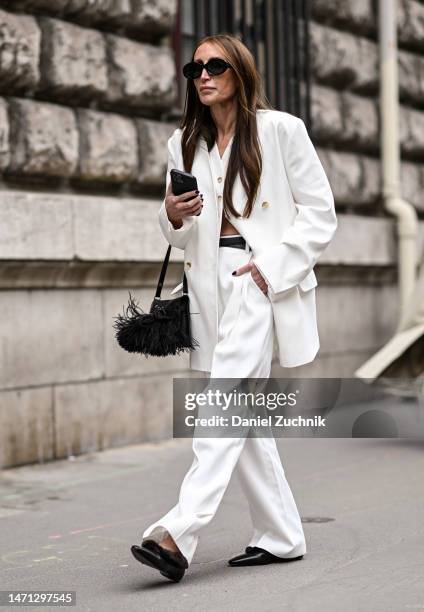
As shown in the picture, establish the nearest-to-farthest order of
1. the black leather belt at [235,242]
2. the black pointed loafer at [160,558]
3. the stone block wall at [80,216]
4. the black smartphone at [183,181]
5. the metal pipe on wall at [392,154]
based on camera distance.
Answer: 1. the black pointed loafer at [160,558]
2. the black smartphone at [183,181]
3. the black leather belt at [235,242]
4. the stone block wall at [80,216]
5. the metal pipe on wall at [392,154]

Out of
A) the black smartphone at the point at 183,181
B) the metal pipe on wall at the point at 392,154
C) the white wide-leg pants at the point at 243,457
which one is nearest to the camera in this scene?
Result: the white wide-leg pants at the point at 243,457

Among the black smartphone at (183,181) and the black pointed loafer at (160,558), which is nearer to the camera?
the black pointed loafer at (160,558)

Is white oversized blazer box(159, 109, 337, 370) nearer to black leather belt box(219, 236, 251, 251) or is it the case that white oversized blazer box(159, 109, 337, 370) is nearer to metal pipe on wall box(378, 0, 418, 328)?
black leather belt box(219, 236, 251, 251)

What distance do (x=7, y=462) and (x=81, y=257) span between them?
122 centimetres

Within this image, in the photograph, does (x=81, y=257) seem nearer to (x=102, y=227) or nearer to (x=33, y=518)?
(x=102, y=227)

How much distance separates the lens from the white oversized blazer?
441 centimetres

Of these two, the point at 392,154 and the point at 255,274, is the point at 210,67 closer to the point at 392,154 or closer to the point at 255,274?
the point at 255,274

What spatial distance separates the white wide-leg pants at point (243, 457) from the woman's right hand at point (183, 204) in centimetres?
19

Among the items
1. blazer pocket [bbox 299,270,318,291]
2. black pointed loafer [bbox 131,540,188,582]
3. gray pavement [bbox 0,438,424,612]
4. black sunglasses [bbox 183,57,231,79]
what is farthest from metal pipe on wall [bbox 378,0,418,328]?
black pointed loafer [bbox 131,540,188,582]

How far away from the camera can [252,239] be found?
443 centimetres

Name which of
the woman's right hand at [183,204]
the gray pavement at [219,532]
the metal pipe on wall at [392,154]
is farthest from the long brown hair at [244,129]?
the metal pipe on wall at [392,154]

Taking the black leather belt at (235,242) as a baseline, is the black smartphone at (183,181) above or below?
above

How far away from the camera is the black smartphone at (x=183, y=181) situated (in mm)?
4348

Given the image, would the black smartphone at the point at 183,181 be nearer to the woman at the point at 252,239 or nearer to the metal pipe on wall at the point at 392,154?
the woman at the point at 252,239
